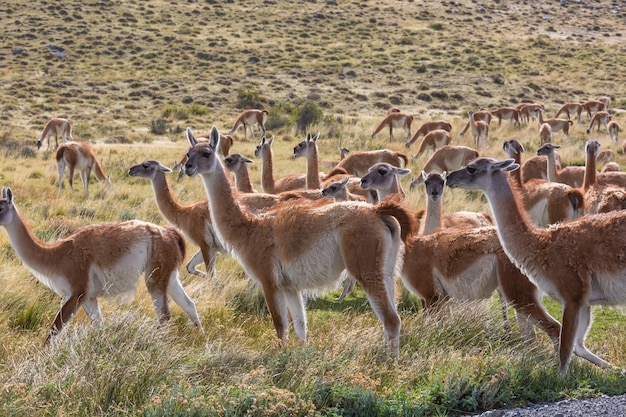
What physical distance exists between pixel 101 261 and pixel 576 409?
155 inches

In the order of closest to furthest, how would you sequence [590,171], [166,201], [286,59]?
[166,201] → [590,171] → [286,59]

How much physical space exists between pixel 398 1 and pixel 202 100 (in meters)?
37.8

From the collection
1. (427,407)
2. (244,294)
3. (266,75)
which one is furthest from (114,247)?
(266,75)

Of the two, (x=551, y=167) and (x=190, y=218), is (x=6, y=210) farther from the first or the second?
(x=551, y=167)

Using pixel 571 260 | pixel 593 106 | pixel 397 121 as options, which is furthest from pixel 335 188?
pixel 593 106

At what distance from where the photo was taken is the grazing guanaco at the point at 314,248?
5.97m

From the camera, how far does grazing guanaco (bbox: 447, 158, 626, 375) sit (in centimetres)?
555

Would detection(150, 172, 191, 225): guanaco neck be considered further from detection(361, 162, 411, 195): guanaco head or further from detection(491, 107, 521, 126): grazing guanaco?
detection(491, 107, 521, 126): grazing guanaco

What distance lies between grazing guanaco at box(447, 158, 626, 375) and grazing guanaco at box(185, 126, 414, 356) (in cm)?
82

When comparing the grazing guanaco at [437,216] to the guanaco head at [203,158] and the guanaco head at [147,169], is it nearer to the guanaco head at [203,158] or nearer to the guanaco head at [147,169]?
the guanaco head at [203,158]

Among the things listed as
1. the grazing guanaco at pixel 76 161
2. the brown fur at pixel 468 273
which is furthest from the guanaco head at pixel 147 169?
the grazing guanaco at pixel 76 161

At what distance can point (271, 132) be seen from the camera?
91.9ft

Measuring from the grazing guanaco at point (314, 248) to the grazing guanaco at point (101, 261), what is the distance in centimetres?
59

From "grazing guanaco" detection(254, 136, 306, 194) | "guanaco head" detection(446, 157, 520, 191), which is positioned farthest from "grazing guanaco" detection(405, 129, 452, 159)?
"guanaco head" detection(446, 157, 520, 191)
